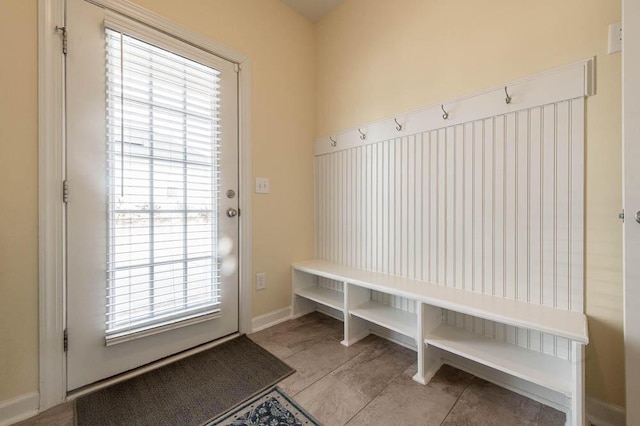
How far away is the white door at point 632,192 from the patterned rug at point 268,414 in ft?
4.29

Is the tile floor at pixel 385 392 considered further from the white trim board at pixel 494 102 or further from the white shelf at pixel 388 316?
the white trim board at pixel 494 102

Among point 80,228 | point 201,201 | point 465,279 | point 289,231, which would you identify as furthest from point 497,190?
point 80,228

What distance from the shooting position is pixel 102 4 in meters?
1.45

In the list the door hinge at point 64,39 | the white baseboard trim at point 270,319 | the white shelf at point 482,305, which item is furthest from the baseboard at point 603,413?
the door hinge at point 64,39

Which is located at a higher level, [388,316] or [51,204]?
[51,204]

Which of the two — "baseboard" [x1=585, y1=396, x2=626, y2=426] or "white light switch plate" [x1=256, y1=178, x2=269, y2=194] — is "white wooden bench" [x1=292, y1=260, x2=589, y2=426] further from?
"white light switch plate" [x1=256, y1=178, x2=269, y2=194]

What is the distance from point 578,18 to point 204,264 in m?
2.48

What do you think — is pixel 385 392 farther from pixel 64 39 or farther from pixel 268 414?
pixel 64 39

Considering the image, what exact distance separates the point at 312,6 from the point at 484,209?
223cm

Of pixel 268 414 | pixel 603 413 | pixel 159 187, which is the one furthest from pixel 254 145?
pixel 603 413

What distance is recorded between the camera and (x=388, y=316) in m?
1.82

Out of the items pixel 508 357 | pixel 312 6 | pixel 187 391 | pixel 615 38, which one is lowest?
pixel 187 391

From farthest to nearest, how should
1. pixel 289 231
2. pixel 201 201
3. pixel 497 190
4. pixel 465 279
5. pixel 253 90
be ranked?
1. pixel 289 231
2. pixel 253 90
3. pixel 201 201
4. pixel 465 279
5. pixel 497 190

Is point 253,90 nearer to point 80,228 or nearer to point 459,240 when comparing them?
point 80,228
